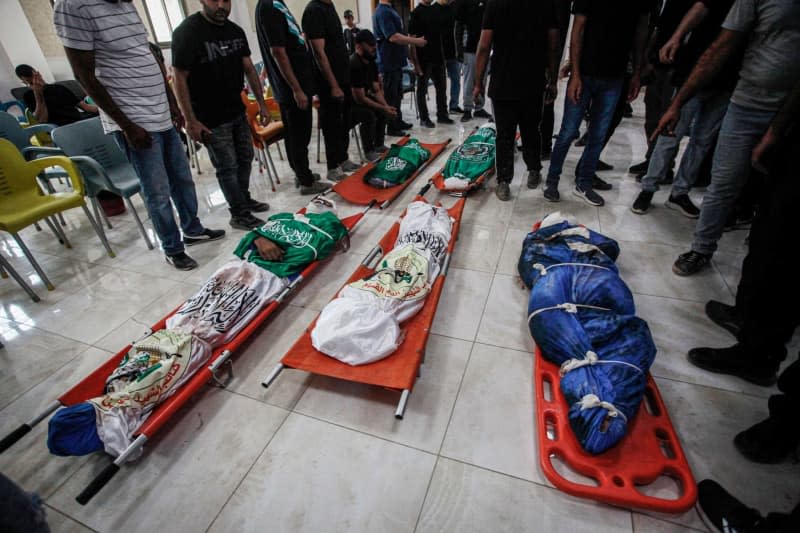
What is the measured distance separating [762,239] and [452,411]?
1.43 metres

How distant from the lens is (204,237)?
295 cm

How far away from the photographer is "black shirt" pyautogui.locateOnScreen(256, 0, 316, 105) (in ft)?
9.26

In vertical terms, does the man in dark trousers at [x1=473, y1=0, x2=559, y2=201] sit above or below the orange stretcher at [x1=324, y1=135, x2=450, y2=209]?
above

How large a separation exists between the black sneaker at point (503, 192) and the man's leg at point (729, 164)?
1.39 m

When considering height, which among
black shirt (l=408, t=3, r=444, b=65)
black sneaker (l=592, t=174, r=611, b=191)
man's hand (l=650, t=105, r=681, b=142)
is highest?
black shirt (l=408, t=3, r=444, b=65)

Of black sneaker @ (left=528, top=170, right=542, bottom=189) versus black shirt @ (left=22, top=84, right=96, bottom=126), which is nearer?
black sneaker @ (left=528, top=170, right=542, bottom=189)

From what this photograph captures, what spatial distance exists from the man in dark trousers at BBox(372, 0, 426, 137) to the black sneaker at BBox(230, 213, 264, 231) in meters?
2.17

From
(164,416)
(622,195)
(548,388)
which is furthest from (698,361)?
(164,416)

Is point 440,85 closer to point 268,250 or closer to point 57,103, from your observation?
point 268,250

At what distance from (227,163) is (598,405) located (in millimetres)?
2873

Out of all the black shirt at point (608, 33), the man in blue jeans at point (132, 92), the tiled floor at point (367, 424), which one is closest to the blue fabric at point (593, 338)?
the tiled floor at point (367, 424)

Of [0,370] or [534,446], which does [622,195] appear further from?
[0,370]

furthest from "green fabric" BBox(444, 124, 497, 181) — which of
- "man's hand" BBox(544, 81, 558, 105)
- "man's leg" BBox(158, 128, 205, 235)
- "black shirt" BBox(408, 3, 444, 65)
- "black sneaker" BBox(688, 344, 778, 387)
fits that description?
"black sneaker" BBox(688, 344, 778, 387)

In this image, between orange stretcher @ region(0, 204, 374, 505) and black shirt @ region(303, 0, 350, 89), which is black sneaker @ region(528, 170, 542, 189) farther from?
orange stretcher @ region(0, 204, 374, 505)
